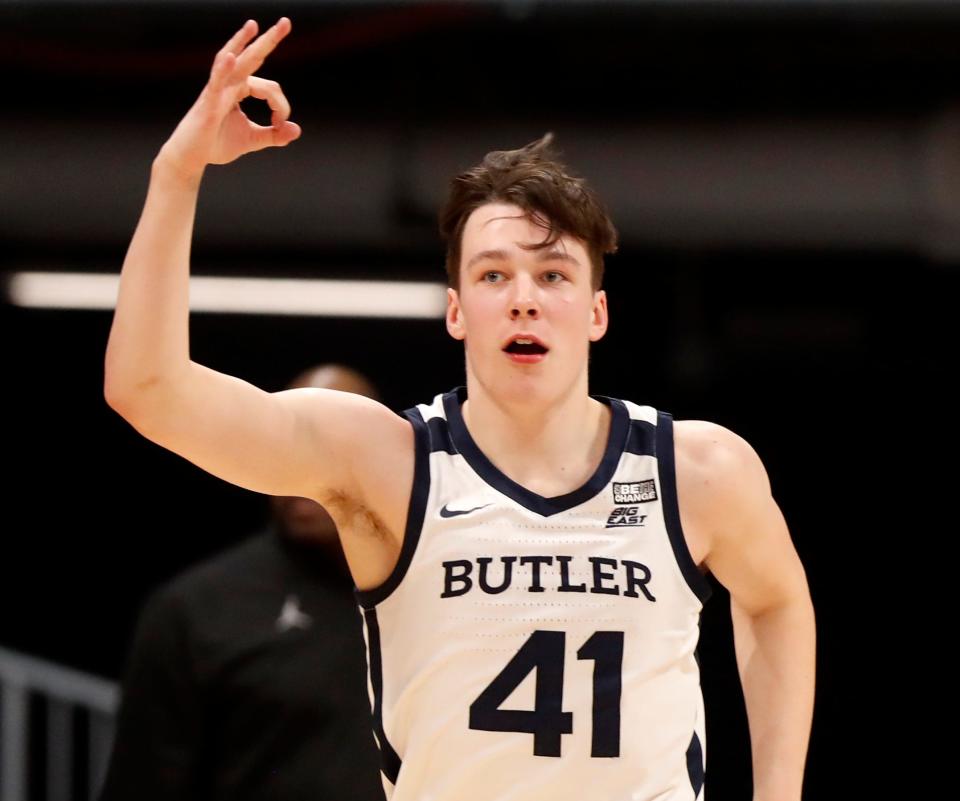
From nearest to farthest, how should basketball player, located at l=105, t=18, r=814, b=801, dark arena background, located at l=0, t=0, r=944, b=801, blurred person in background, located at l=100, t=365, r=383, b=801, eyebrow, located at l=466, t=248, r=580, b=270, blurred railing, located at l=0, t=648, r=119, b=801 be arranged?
basketball player, located at l=105, t=18, r=814, b=801 < eyebrow, located at l=466, t=248, r=580, b=270 < blurred person in background, located at l=100, t=365, r=383, b=801 < blurred railing, located at l=0, t=648, r=119, b=801 < dark arena background, located at l=0, t=0, r=944, b=801

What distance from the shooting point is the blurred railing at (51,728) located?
15.0 ft

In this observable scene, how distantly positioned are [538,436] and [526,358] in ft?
0.54

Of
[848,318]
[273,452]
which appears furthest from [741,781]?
[273,452]

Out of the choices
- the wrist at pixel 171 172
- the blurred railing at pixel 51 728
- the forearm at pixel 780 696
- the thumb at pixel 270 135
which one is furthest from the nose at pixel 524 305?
the blurred railing at pixel 51 728

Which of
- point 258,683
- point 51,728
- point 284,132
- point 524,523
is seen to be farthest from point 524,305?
point 51,728

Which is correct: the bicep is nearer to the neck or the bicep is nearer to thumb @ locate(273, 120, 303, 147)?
the neck

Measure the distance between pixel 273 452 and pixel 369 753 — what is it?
144 cm

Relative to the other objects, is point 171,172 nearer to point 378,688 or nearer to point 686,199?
point 378,688

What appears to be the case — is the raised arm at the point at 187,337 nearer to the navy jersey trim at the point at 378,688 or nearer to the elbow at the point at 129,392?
the elbow at the point at 129,392

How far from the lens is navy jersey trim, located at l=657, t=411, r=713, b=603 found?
2.09m

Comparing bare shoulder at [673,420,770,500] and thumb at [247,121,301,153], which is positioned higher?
thumb at [247,121,301,153]

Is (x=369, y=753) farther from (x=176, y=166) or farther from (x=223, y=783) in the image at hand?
(x=176, y=166)

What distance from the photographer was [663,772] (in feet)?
6.61

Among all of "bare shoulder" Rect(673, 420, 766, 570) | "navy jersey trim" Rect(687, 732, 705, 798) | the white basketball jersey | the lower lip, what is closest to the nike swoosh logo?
the white basketball jersey
